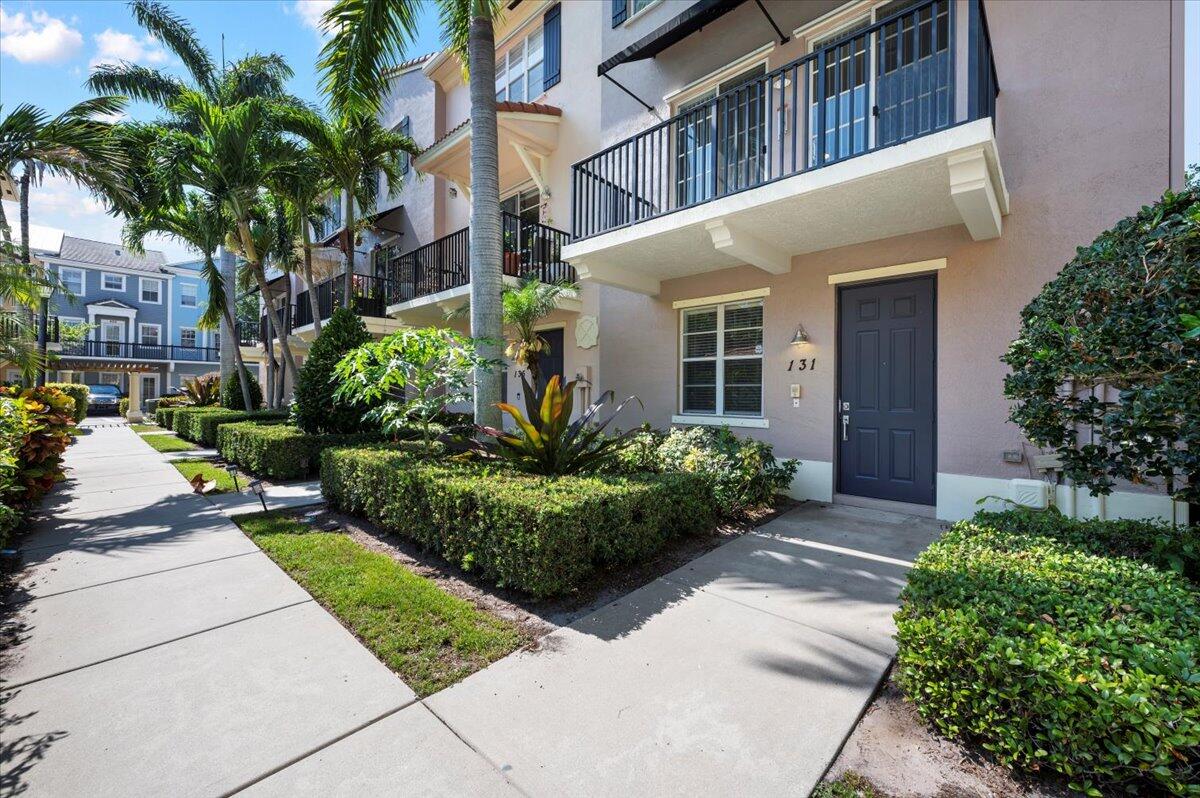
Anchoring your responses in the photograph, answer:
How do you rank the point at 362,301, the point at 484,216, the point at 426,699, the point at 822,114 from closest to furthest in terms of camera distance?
the point at 426,699 < the point at 822,114 < the point at 484,216 < the point at 362,301

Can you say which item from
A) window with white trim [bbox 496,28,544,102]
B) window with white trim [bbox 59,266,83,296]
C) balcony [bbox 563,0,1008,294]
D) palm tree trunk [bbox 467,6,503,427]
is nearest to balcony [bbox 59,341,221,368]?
window with white trim [bbox 59,266,83,296]

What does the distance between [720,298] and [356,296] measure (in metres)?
9.45

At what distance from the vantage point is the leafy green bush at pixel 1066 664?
178 centimetres

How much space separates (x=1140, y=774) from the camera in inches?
71.1

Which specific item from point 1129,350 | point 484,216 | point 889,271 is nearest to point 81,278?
point 484,216

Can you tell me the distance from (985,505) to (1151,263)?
3637mm

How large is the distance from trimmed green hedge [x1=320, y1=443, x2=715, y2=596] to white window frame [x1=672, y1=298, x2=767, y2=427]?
98.2 inches

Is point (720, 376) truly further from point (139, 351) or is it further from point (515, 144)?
point (139, 351)

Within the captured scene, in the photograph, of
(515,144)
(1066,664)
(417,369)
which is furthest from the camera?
(515,144)

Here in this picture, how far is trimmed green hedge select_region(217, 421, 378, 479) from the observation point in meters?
8.14

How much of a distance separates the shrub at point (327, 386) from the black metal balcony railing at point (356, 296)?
3.16 m

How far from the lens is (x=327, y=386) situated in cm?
834

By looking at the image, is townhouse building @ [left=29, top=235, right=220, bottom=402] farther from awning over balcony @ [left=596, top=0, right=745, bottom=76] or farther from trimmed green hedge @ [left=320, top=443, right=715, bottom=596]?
trimmed green hedge @ [left=320, top=443, right=715, bottom=596]

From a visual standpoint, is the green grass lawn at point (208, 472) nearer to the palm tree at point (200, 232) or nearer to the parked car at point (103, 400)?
the palm tree at point (200, 232)
